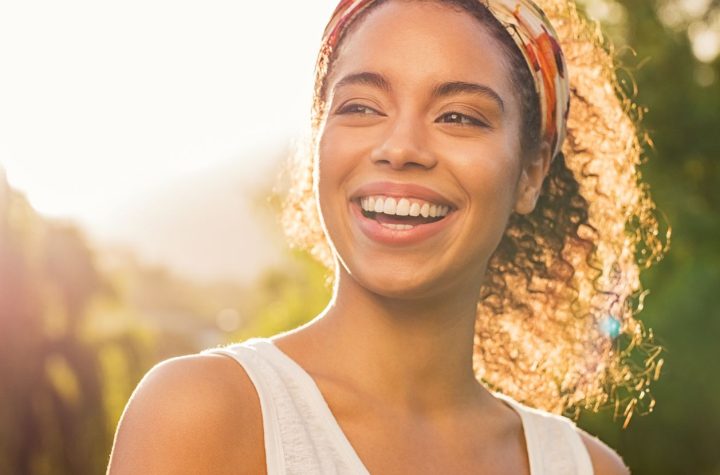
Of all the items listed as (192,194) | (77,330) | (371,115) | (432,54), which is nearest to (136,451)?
(371,115)

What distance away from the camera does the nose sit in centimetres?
259

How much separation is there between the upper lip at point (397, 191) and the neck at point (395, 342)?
9.5 inches

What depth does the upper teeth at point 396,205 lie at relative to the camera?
263 cm

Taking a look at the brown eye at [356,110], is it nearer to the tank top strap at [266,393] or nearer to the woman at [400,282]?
the woman at [400,282]

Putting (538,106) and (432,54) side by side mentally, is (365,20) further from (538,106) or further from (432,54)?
(538,106)

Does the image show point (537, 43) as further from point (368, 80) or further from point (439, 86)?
point (368, 80)

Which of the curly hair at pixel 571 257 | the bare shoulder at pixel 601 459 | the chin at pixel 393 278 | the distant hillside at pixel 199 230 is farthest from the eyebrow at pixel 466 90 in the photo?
the distant hillside at pixel 199 230

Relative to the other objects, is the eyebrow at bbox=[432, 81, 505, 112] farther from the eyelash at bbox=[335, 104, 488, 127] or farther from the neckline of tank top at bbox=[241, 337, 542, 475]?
the neckline of tank top at bbox=[241, 337, 542, 475]

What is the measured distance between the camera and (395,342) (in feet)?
9.13

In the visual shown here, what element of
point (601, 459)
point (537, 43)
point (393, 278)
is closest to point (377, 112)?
point (393, 278)

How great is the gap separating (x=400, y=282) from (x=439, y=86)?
434mm

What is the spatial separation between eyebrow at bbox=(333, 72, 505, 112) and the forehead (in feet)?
0.04

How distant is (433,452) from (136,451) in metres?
0.76

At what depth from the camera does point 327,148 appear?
2695mm
